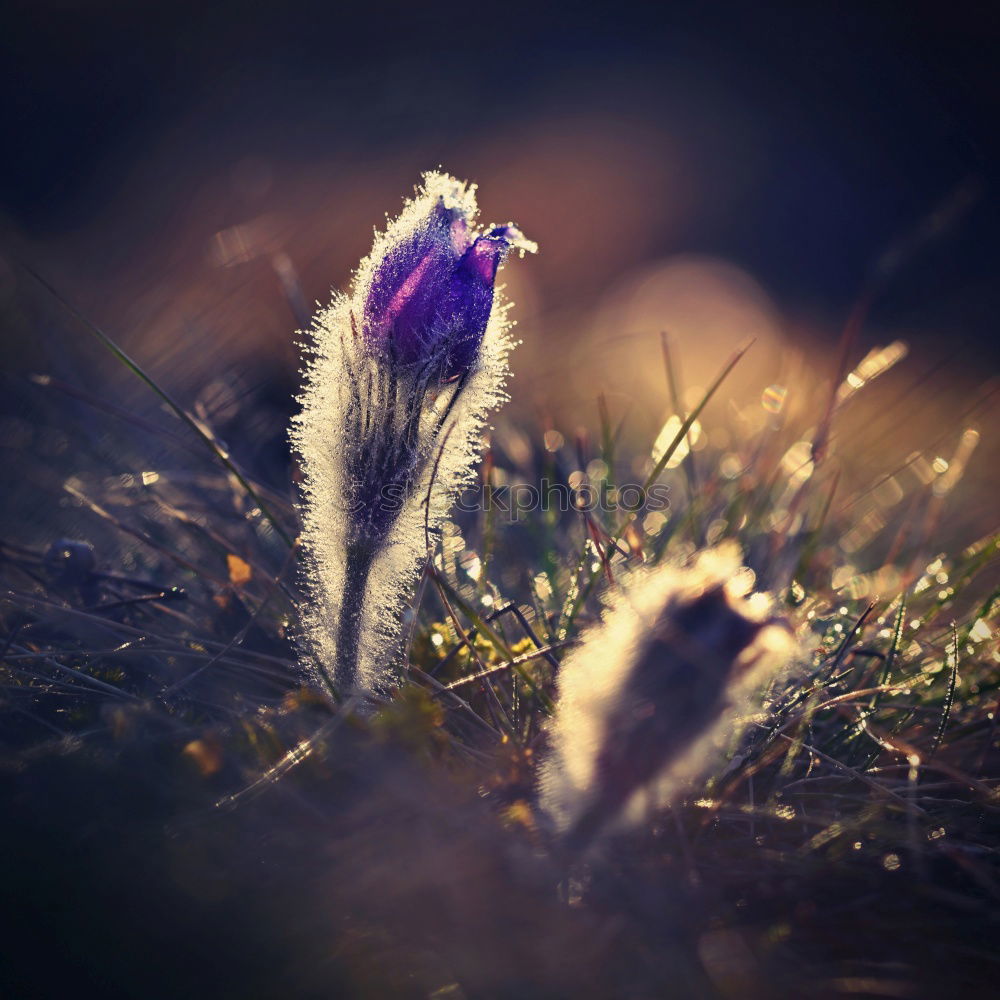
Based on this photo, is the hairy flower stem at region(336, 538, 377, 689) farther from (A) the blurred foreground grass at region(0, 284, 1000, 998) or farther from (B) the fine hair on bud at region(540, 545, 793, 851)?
(B) the fine hair on bud at region(540, 545, 793, 851)

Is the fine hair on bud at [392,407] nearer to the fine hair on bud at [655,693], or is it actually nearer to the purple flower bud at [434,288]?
the purple flower bud at [434,288]

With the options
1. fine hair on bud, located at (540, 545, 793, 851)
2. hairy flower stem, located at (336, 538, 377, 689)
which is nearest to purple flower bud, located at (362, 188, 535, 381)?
hairy flower stem, located at (336, 538, 377, 689)

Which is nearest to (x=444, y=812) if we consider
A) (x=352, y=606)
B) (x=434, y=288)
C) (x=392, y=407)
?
(x=352, y=606)

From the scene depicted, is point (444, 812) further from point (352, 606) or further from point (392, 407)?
point (392, 407)

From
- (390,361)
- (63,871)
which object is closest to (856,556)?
(390,361)

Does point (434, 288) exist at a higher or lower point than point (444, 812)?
higher

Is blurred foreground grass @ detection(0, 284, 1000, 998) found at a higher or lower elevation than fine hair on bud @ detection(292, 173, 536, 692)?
lower

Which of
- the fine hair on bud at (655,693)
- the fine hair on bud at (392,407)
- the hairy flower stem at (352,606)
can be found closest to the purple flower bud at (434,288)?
the fine hair on bud at (392,407)

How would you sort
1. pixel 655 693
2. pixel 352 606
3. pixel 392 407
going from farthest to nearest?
pixel 352 606 < pixel 392 407 < pixel 655 693
